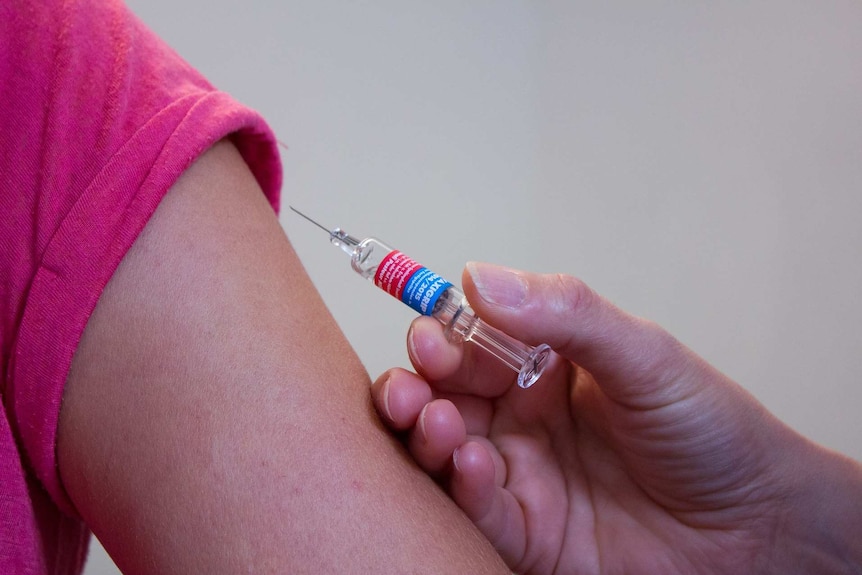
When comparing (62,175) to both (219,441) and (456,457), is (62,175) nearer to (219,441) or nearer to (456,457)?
(219,441)

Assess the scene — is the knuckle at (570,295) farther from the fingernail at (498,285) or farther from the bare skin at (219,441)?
the bare skin at (219,441)

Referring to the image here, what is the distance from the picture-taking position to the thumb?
0.64 metres

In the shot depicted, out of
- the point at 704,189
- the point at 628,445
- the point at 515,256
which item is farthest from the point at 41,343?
the point at 515,256

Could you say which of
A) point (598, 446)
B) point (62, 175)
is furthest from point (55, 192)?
point (598, 446)

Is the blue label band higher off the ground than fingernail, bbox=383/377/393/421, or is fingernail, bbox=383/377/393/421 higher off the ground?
the blue label band

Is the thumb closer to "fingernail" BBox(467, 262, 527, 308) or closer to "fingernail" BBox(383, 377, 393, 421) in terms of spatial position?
"fingernail" BBox(467, 262, 527, 308)

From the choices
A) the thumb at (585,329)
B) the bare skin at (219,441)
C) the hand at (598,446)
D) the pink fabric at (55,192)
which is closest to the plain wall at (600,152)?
the hand at (598,446)

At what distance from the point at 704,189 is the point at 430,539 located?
1.32 m

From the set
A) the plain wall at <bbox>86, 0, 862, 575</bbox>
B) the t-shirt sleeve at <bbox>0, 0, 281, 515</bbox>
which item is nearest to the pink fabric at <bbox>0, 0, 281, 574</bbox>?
the t-shirt sleeve at <bbox>0, 0, 281, 515</bbox>

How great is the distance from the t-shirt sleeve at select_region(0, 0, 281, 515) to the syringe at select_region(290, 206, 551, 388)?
21 centimetres

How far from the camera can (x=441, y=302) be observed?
69cm

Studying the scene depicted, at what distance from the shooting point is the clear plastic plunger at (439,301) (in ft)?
2.10

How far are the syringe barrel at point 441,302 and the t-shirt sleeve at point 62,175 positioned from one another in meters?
0.22

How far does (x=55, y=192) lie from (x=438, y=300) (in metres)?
0.38
